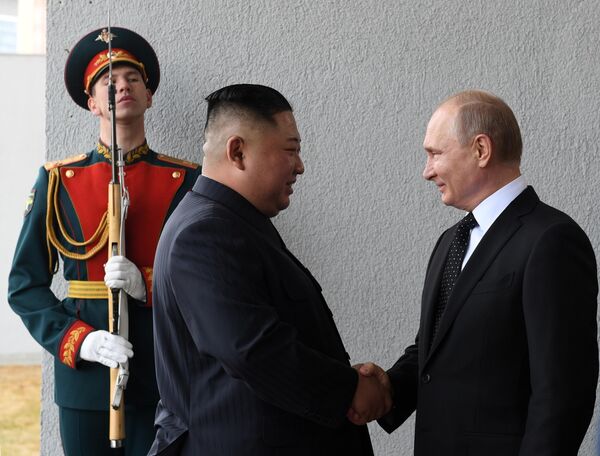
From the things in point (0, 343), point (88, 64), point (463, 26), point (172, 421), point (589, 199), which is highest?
point (463, 26)

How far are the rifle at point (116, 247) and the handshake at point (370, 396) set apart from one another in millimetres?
704

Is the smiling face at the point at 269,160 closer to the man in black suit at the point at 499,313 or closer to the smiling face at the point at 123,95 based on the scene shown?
the man in black suit at the point at 499,313

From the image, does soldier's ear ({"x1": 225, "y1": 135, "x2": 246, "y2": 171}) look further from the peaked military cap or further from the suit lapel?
the peaked military cap

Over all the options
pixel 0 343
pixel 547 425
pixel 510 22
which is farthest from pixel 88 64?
pixel 0 343

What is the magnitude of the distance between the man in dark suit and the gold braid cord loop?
2.48 ft

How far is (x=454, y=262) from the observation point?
1.82 m

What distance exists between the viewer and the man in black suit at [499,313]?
157 cm

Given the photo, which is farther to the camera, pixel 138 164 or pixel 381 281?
pixel 381 281

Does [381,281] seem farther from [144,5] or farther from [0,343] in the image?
[0,343]

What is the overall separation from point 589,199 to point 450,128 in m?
1.39

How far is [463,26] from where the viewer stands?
2.96 meters

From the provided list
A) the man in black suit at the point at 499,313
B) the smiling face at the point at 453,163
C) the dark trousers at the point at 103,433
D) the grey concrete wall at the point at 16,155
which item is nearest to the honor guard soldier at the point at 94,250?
the dark trousers at the point at 103,433

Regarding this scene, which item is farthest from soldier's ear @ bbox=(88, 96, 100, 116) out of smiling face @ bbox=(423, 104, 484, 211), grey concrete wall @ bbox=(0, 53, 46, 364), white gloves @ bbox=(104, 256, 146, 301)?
grey concrete wall @ bbox=(0, 53, 46, 364)

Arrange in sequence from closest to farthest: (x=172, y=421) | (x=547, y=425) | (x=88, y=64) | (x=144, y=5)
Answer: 1. (x=547, y=425)
2. (x=172, y=421)
3. (x=88, y=64)
4. (x=144, y=5)
